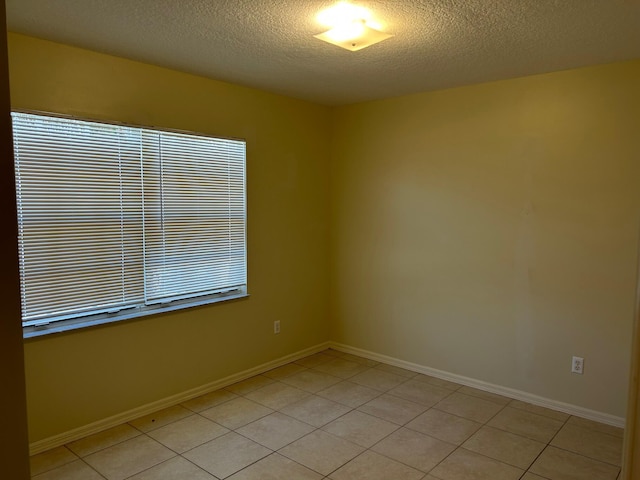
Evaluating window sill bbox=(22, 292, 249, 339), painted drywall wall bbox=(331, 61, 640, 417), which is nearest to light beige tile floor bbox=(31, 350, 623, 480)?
painted drywall wall bbox=(331, 61, 640, 417)

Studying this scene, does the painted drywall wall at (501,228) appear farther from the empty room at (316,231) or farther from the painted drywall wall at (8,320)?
the painted drywall wall at (8,320)

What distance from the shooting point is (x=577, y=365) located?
3.09 metres

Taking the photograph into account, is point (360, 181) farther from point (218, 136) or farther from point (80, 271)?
point (80, 271)

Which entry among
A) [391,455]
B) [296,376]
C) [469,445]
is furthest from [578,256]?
[296,376]

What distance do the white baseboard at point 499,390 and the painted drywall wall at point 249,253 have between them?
559mm

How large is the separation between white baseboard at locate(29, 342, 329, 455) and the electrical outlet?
7.35ft

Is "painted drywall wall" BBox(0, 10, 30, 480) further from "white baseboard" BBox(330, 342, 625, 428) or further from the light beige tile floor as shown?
"white baseboard" BBox(330, 342, 625, 428)

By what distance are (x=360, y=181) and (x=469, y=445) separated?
7.83ft

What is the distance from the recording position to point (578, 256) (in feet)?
10.0

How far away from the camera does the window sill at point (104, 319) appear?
101 inches

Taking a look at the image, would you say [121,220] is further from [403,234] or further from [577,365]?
[577,365]

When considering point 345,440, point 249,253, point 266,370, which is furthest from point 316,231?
point 345,440

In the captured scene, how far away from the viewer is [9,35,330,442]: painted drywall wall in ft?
8.50

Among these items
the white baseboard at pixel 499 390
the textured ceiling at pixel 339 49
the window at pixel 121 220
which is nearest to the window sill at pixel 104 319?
the window at pixel 121 220
